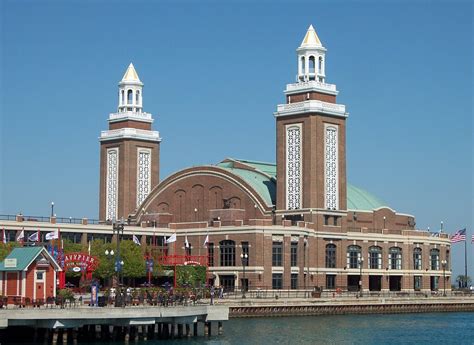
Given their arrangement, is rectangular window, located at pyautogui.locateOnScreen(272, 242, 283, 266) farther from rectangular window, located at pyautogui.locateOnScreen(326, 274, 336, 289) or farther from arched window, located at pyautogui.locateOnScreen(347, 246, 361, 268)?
arched window, located at pyautogui.locateOnScreen(347, 246, 361, 268)

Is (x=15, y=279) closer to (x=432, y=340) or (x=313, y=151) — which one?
(x=432, y=340)

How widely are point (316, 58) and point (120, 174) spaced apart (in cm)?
4285

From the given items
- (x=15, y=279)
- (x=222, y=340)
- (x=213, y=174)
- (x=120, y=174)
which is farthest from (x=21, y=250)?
(x=120, y=174)

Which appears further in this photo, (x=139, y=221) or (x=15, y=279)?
(x=139, y=221)

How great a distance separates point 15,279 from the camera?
312 ft

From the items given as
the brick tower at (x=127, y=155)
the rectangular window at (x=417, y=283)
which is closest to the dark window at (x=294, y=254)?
the rectangular window at (x=417, y=283)

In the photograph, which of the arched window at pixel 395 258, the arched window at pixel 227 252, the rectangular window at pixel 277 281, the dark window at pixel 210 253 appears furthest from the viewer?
the arched window at pixel 395 258

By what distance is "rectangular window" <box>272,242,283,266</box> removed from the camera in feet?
537

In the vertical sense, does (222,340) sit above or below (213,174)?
below

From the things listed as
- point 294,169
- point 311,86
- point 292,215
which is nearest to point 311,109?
point 311,86

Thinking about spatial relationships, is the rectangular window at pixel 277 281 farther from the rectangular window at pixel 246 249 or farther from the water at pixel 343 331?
the water at pixel 343 331

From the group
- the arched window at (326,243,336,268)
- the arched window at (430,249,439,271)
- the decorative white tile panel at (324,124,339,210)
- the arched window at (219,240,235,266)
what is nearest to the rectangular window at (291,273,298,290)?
the arched window at (326,243,336,268)

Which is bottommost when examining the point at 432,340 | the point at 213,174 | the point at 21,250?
the point at 432,340

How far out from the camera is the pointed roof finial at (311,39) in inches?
6816
